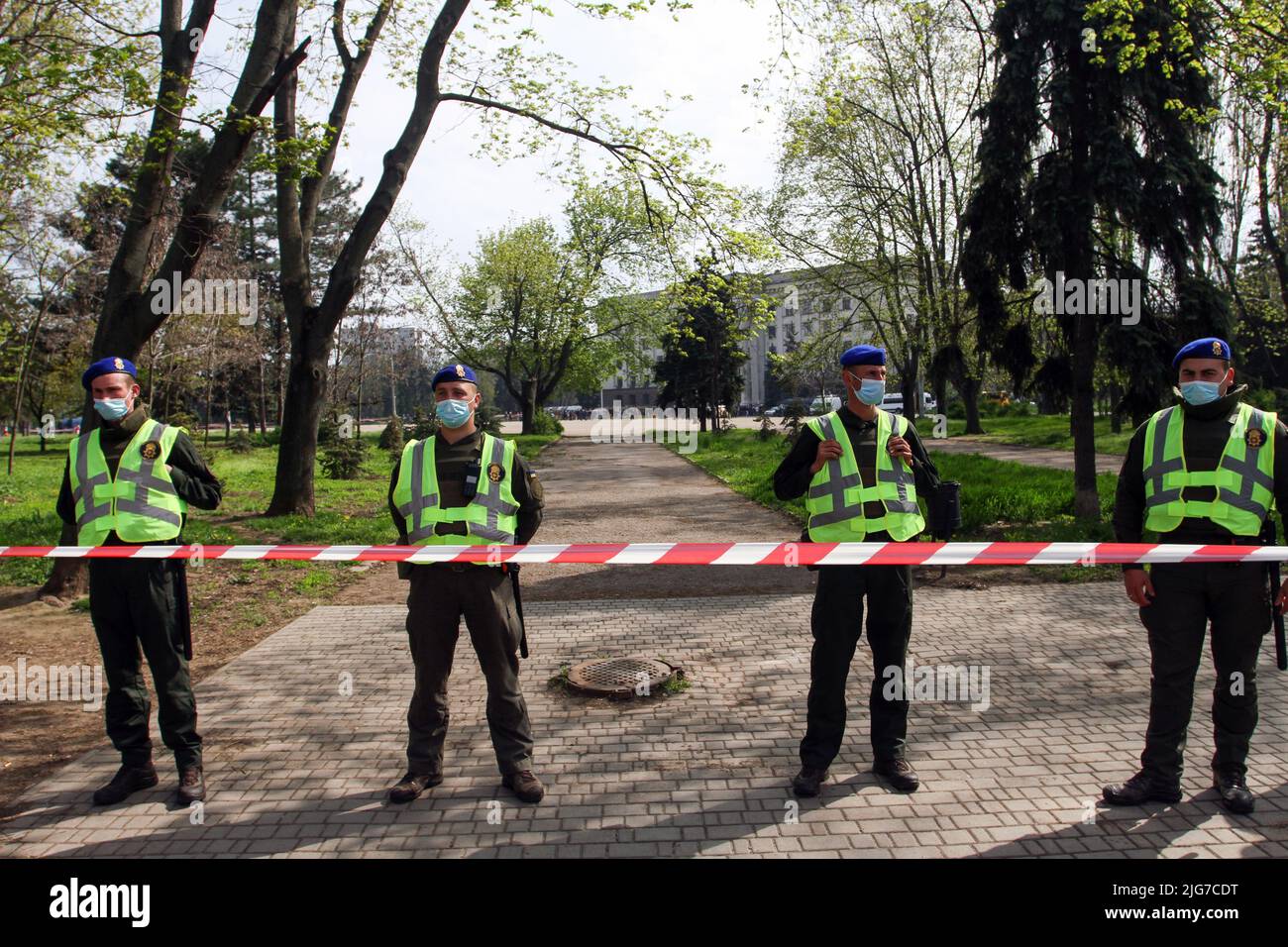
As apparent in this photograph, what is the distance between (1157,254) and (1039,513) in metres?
3.75

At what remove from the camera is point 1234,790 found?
13.2 ft

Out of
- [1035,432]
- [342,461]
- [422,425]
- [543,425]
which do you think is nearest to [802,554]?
[422,425]

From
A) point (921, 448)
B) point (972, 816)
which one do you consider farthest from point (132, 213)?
point (972, 816)

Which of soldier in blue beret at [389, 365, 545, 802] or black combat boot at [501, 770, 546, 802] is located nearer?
black combat boot at [501, 770, 546, 802]

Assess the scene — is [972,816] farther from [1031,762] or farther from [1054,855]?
[1031,762]

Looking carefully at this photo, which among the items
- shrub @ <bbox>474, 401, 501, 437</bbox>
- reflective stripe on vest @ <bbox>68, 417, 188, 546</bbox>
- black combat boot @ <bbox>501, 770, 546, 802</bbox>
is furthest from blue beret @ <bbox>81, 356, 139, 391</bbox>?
shrub @ <bbox>474, 401, 501, 437</bbox>

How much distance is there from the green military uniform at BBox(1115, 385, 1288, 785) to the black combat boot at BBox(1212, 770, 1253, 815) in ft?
0.10

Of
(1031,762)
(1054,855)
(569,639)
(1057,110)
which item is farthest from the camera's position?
(1057,110)

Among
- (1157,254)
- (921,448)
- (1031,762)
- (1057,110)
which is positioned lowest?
(1031,762)

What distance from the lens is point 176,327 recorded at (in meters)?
27.5

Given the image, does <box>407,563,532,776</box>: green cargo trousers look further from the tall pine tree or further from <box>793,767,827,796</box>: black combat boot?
the tall pine tree

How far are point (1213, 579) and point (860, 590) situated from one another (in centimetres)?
154

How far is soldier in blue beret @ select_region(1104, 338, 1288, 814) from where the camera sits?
408 cm

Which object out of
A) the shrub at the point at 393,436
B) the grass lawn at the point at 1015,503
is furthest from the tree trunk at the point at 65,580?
the shrub at the point at 393,436
